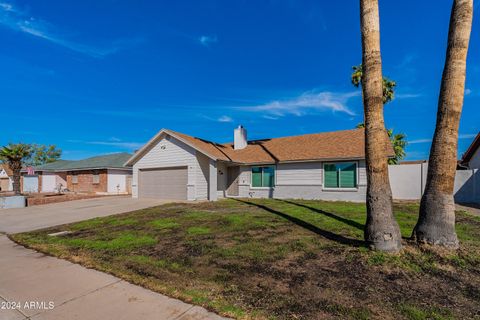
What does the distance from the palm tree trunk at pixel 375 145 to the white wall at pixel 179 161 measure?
12786 mm

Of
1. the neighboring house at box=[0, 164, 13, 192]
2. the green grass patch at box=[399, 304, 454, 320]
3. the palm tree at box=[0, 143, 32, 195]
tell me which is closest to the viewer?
the green grass patch at box=[399, 304, 454, 320]

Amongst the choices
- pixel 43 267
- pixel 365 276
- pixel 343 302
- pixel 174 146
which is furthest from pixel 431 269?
pixel 174 146

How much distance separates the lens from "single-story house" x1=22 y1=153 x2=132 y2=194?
25781 millimetres

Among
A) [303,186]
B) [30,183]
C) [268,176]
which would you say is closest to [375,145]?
[303,186]

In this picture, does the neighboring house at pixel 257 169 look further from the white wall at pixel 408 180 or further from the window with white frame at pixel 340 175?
the white wall at pixel 408 180

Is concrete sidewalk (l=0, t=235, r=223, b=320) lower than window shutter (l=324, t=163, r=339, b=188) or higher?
lower

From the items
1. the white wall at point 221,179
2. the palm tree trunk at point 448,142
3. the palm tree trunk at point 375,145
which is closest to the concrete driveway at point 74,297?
the palm tree trunk at point 375,145

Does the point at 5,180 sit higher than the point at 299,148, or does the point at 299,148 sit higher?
the point at 299,148

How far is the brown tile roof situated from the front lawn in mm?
8054

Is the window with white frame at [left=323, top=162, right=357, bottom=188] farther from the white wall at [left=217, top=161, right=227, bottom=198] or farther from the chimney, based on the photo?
the chimney

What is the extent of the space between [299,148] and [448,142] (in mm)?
12880

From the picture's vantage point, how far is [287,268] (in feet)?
15.3

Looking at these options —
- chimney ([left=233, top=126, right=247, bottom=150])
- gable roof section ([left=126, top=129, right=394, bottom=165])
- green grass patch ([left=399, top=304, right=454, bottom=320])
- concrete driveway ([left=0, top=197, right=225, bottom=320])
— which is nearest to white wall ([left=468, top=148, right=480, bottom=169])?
gable roof section ([left=126, top=129, right=394, bottom=165])

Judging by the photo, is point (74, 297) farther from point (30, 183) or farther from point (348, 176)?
point (30, 183)
